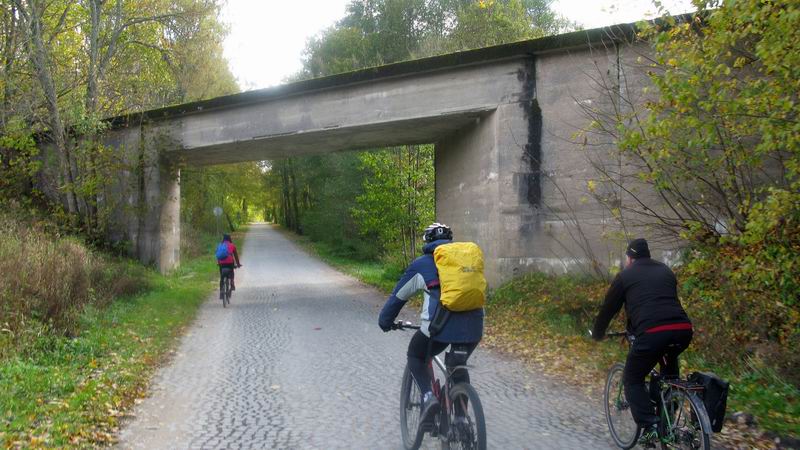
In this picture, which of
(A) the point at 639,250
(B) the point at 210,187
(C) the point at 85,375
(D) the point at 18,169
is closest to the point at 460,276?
(A) the point at 639,250

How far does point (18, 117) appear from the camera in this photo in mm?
14984

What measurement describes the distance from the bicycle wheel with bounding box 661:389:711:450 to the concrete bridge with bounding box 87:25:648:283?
7.49m

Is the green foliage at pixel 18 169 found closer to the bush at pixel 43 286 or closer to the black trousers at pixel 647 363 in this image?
the bush at pixel 43 286

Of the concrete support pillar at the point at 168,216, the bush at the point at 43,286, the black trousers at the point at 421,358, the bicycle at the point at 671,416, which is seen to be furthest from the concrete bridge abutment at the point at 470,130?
the black trousers at the point at 421,358

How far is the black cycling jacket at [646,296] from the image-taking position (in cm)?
448

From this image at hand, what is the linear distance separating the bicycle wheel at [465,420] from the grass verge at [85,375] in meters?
3.08

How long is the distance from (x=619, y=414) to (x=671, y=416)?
739mm

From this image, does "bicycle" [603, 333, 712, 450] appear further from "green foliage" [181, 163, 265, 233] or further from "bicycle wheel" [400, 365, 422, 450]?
"green foliage" [181, 163, 265, 233]

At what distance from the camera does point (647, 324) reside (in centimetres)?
449

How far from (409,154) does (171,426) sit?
51.9 ft

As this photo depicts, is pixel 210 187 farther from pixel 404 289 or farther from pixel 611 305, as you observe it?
pixel 611 305

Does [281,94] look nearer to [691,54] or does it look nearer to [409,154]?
[409,154]

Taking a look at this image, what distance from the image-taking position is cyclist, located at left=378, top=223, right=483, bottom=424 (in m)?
4.50

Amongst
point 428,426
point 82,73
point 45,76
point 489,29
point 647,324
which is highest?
point 489,29
